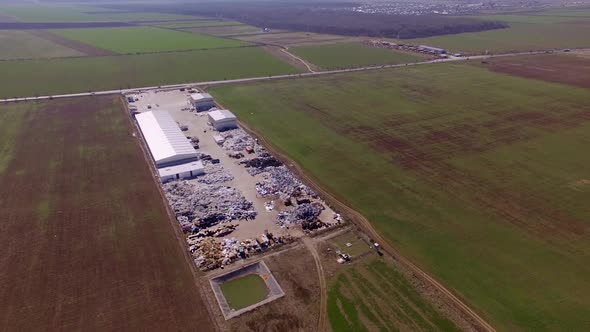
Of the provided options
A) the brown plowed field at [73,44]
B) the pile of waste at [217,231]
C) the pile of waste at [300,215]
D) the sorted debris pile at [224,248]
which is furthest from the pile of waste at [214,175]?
the brown plowed field at [73,44]

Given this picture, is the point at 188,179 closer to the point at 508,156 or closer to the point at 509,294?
the point at 509,294

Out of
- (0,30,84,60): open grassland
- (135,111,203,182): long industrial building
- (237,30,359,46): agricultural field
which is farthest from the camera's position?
(237,30,359,46): agricultural field

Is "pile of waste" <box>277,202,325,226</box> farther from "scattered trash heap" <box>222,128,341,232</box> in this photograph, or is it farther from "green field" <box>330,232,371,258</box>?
"green field" <box>330,232,371,258</box>

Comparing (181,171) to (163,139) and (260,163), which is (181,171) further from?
(260,163)

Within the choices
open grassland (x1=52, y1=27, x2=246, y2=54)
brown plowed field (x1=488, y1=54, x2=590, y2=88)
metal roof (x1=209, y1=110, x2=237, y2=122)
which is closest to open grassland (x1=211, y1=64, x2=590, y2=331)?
metal roof (x1=209, y1=110, x2=237, y2=122)

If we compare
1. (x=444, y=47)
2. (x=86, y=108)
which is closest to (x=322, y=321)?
(x=86, y=108)
